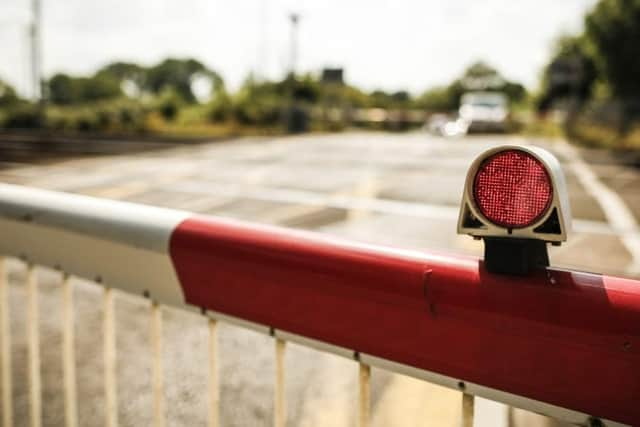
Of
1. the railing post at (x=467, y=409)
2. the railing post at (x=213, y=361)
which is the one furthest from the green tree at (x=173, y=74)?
the railing post at (x=467, y=409)

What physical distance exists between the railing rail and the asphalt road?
14cm

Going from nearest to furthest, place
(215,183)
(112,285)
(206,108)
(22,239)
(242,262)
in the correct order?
(242,262) → (112,285) → (22,239) → (215,183) → (206,108)

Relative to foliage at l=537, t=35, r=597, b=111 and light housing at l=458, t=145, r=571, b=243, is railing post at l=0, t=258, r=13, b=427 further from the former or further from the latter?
foliage at l=537, t=35, r=597, b=111

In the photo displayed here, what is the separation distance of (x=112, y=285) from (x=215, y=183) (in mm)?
9025

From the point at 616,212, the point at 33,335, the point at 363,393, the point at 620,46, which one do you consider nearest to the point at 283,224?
the point at 616,212

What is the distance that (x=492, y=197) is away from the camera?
0.94 meters

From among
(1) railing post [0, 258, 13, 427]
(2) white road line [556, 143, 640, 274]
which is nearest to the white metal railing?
(1) railing post [0, 258, 13, 427]

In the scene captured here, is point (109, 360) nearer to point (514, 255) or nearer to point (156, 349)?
point (156, 349)

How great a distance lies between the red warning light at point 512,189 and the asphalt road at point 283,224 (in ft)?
0.76

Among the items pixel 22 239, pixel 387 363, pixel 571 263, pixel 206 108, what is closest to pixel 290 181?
pixel 571 263

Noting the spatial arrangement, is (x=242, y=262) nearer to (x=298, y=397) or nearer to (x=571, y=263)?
(x=298, y=397)

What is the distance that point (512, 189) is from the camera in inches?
36.8

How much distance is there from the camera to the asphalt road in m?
2.67

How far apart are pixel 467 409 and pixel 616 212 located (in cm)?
790
